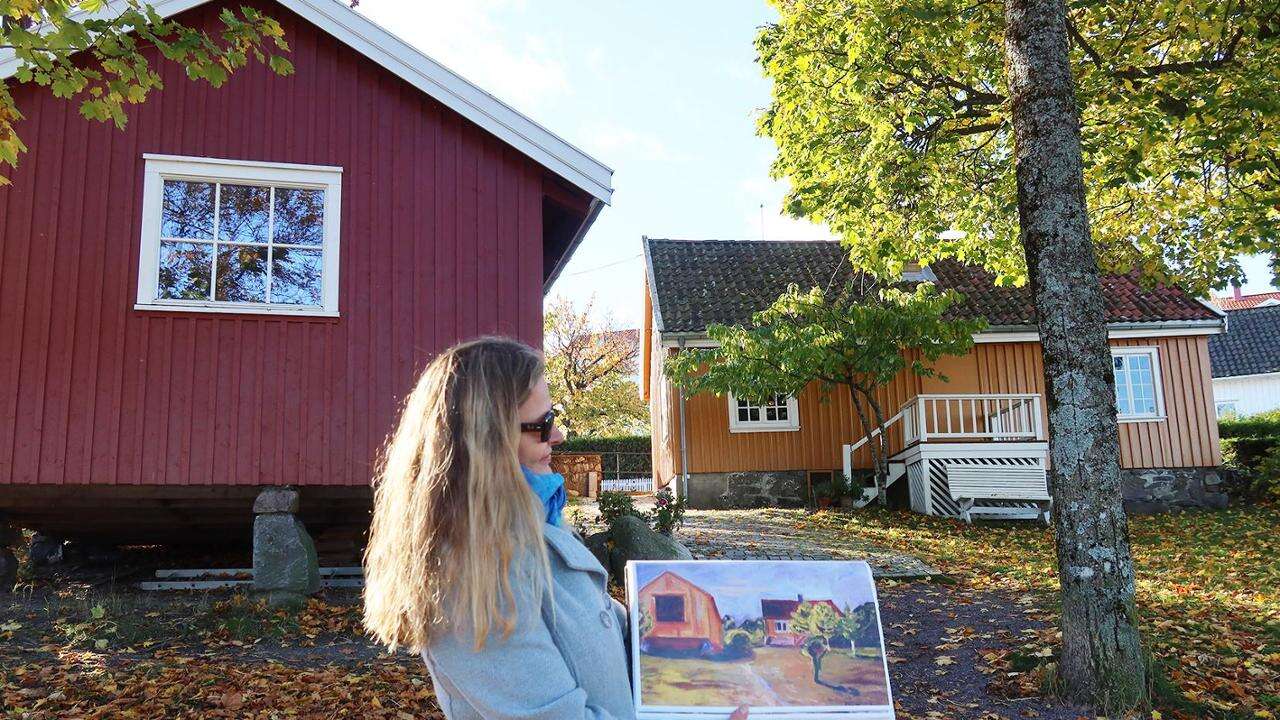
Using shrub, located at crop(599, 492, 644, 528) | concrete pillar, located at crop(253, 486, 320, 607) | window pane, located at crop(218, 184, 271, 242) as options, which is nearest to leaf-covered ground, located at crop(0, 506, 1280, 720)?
concrete pillar, located at crop(253, 486, 320, 607)

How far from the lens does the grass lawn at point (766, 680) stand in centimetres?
226

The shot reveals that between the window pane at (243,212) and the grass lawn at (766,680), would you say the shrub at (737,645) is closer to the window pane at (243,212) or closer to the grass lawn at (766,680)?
the grass lawn at (766,680)

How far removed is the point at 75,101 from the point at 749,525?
1026 centimetres

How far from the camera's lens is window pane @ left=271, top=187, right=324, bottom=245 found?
8.52 meters

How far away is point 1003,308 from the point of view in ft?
61.1

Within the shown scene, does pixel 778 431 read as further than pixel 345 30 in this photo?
Yes

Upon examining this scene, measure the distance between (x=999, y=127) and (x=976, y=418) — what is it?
8.54 metres

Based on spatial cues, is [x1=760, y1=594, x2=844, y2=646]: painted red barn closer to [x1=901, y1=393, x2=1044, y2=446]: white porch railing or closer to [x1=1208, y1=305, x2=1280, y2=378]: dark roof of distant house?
[x1=901, y1=393, x2=1044, y2=446]: white porch railing

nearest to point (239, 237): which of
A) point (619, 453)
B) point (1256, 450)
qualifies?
Answer: point (619, 453)

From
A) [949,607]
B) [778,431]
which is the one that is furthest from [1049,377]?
[778,431]

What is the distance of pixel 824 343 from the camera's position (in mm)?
14742

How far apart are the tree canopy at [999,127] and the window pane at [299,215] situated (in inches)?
209

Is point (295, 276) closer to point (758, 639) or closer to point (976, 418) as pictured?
point (758, 639)

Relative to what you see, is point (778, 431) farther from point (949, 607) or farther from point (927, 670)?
point (927, 670)
